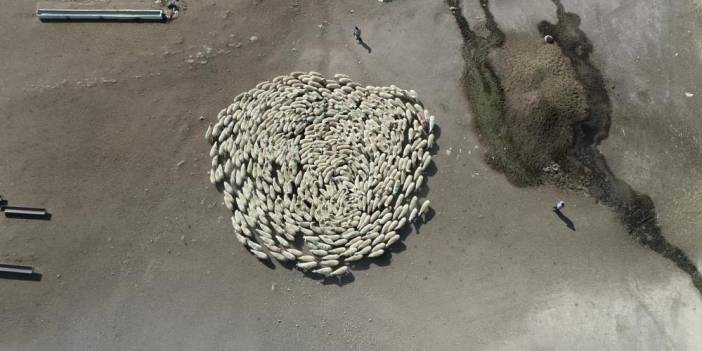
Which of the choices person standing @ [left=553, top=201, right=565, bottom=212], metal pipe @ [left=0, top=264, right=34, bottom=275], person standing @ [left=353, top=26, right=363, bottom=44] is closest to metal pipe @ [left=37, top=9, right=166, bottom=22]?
person standing @ [left=353, top=26, right=363, bottom=44]

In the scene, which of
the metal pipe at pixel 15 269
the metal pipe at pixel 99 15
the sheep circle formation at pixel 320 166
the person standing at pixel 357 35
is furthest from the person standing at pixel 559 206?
the metal pipe at pixel 15 269

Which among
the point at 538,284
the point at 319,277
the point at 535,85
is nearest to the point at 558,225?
the point at 538,284

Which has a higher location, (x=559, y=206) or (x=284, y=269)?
(x=559, y=206)

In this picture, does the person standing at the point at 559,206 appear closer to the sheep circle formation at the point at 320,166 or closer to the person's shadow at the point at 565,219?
the person's shadow at the point at 565,219

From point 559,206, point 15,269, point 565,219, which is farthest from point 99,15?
point 565,219

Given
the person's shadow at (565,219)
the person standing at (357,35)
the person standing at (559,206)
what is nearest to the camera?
the person standing at (559,206)

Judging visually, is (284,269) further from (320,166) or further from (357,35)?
(357,35)
